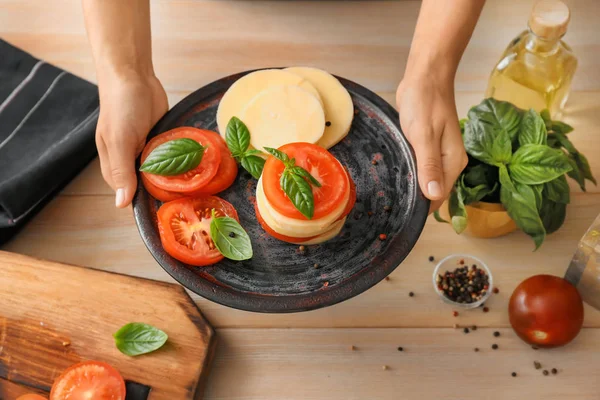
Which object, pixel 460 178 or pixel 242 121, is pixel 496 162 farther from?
pixel 242 121

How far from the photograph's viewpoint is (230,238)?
1275mm

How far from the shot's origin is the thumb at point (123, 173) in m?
1.34

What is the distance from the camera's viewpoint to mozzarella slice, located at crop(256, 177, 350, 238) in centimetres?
123

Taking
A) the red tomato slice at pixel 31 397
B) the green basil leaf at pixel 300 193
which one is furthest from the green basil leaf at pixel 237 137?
the red tomato slice at pixel 31 397

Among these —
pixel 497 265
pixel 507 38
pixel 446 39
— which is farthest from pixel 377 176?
pixel 507 38

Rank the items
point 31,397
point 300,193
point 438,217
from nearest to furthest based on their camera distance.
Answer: point 300,193 < point 31,397 < point 438,217

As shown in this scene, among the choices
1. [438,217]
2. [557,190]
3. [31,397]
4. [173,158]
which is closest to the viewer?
[173,158]

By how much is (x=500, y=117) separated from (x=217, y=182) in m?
0.68

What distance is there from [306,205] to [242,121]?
1.06 feet

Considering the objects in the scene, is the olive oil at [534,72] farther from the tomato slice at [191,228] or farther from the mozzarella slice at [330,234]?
the tomato slice at [191,228]

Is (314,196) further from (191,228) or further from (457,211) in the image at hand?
(457,211)

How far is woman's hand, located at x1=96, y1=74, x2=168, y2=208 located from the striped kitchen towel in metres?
0.26

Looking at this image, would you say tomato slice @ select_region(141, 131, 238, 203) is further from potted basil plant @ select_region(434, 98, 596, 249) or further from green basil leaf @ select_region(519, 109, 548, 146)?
green basil leaf @ select_region(519, 109, 548, 146)

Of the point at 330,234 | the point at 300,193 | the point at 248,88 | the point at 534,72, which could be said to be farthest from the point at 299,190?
the point at 534,72
